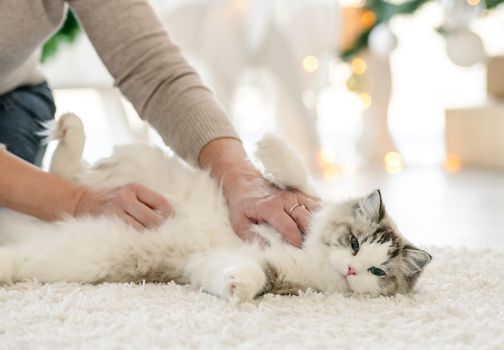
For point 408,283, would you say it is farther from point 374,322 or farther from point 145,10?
point 145,10

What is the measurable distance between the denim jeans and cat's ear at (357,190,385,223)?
2.93 ft

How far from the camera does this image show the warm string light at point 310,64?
3.96m

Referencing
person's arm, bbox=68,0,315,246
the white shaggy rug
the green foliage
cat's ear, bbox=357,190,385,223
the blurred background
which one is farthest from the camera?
the blurred background

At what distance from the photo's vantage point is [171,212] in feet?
4.62

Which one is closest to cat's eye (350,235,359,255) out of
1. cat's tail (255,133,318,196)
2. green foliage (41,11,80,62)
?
cat's tail (255,133,318,196)

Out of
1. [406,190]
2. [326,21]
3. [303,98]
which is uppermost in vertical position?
[326,21]

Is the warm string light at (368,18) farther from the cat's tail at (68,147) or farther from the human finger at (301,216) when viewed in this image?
the human finger at (301,216)

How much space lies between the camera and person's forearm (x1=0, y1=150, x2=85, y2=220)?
4.51 ft

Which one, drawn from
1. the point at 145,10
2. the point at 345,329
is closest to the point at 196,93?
the point at 145,10

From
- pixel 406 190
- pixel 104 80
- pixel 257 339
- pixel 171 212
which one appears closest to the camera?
pixel 257 339

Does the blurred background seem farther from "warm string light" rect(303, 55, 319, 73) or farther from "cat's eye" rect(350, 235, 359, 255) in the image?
"cat's eye" rect(350, 235, 359, 255)

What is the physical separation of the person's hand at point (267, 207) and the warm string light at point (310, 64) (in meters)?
2.60

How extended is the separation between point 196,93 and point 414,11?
8.05 feet

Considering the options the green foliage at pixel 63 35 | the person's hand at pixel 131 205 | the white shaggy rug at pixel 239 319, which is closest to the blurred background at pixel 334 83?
the green foliage at pixel 63 35
